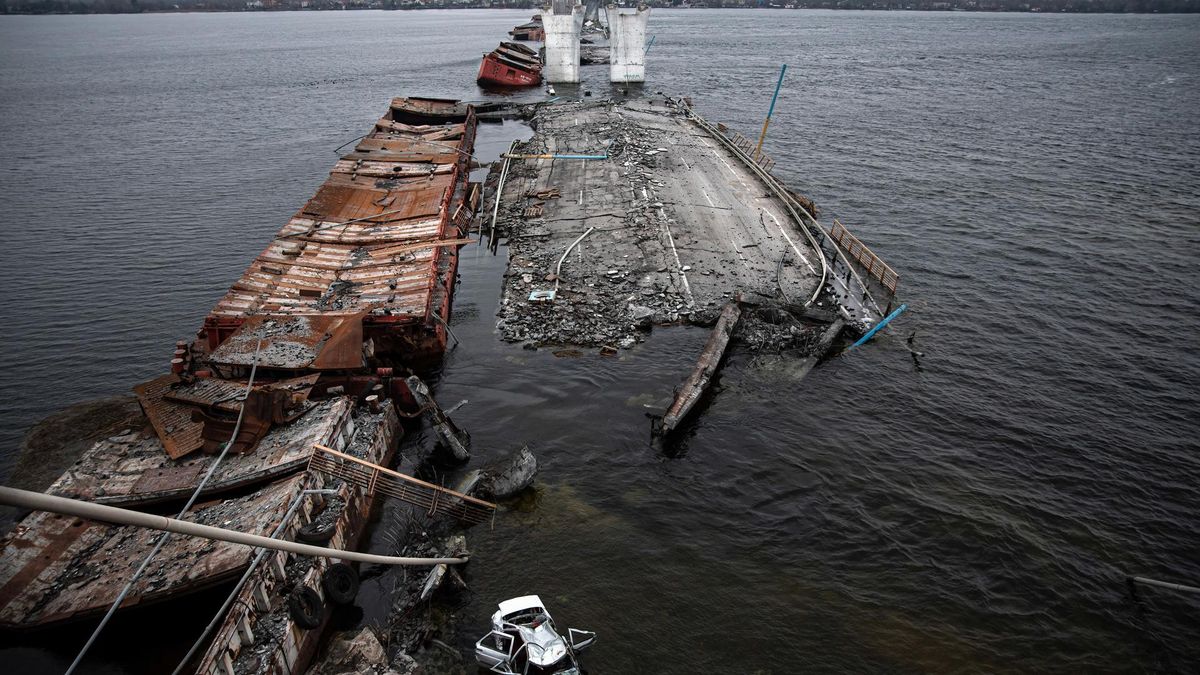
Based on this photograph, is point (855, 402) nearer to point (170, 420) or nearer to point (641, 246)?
point (641, 246)

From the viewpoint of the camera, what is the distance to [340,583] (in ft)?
47.3

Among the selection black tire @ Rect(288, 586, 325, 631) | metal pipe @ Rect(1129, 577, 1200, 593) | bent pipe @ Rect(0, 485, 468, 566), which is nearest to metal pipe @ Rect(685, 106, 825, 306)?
metal pipe @ Rect(1129, 577, 1200, 593)

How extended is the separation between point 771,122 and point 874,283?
35729mm

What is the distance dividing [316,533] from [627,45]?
7244 cm

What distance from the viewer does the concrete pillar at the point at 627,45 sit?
238 feet

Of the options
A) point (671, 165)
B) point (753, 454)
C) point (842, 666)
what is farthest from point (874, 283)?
point (842, 666)

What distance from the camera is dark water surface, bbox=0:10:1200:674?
49.9 feet

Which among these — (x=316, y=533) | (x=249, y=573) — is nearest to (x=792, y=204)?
(x=316, y=533)

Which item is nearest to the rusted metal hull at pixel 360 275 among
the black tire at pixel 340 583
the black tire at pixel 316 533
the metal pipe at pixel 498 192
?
the metal pipe at pixel 498 192

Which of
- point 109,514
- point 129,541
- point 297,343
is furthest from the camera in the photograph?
point 297,343

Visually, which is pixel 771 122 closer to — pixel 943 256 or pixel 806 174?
pixel 806 174

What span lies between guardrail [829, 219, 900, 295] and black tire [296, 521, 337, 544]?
2395cm

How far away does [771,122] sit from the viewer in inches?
2382

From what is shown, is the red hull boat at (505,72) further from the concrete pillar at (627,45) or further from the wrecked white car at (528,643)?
the wrecked white car at (528,643)
